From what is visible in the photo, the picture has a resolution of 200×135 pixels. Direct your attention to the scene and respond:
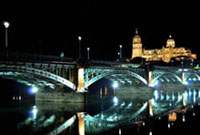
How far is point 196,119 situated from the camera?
98.2 ft

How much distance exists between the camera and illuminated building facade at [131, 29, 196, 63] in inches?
7062

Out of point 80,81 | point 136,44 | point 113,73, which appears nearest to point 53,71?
point 80,81

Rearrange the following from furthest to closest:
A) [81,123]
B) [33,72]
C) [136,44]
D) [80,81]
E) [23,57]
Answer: [136,44]
[80,81]
[23,57]
[33,72]
[81,123]

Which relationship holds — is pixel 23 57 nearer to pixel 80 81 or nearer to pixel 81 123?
pixel 80 81

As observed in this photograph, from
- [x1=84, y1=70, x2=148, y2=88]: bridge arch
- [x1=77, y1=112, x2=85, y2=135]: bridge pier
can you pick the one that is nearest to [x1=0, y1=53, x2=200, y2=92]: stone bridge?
[x1=84, y1=70, x2=148, y2=88]: bridge arch

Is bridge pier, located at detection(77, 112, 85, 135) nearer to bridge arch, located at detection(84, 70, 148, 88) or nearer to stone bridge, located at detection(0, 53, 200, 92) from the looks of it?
stone bridge, located at detection(0, 53, 200, 92)

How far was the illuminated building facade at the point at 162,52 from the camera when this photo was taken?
179m

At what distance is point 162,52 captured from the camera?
618 ft

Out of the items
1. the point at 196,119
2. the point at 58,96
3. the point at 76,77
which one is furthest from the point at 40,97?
the point at 196,119

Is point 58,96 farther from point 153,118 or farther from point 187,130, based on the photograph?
point 187,130

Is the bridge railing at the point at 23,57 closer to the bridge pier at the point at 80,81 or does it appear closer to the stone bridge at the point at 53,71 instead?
the stone bridge at the point at 53,71

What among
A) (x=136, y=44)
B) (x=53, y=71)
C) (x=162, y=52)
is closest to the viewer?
(x=53, y=71)

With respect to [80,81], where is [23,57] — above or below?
above

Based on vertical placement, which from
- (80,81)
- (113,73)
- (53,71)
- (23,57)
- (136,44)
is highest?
(136,44)
